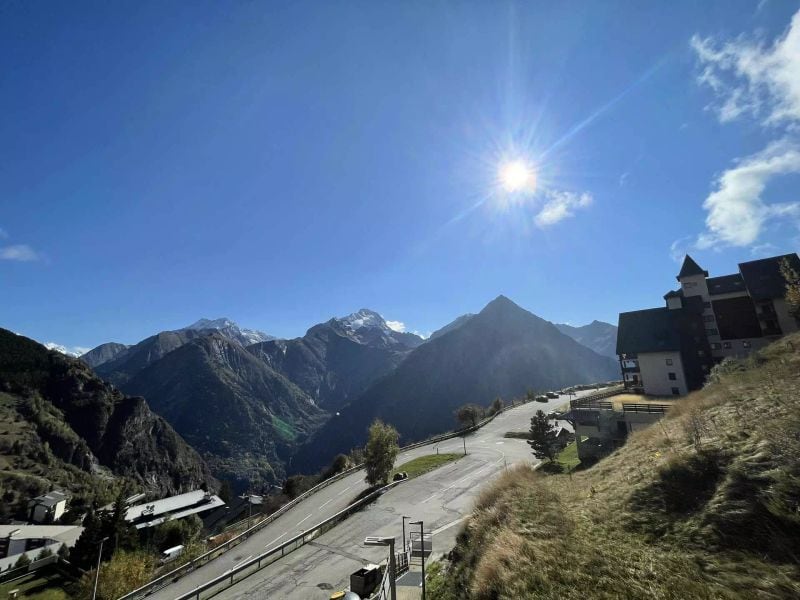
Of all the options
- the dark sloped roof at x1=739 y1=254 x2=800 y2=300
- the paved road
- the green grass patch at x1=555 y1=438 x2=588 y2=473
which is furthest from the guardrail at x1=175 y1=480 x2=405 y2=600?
the dark sloped roof at x1=739 y1=254 x2=800 y2=300

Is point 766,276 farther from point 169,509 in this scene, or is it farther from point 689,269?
point 169,509

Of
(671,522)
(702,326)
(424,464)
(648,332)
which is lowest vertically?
(424,464)

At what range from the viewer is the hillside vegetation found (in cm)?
808

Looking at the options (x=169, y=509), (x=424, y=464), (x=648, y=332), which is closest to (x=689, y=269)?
(x=648, y=332)

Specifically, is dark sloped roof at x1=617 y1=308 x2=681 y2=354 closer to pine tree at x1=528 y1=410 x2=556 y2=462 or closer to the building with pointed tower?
the building with pointed tower

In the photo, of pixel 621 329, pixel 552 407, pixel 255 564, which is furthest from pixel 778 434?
pixel 552 407

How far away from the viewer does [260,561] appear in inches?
890

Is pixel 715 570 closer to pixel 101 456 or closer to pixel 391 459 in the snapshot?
pixel 391 459

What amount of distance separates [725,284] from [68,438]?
770ft

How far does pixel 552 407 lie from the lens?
70.2 meters

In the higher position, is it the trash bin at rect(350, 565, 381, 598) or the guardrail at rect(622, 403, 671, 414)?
the guardrail at rect(622, 403, 671, 414)

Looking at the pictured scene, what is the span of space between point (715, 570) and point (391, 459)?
1199 inches

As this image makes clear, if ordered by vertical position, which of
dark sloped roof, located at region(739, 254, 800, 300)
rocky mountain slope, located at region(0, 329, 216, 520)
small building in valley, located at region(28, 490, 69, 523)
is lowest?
small building in valley, located at region(28, 490, 69, 523)

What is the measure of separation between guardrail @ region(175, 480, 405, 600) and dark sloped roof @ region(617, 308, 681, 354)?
40612 millimetres
